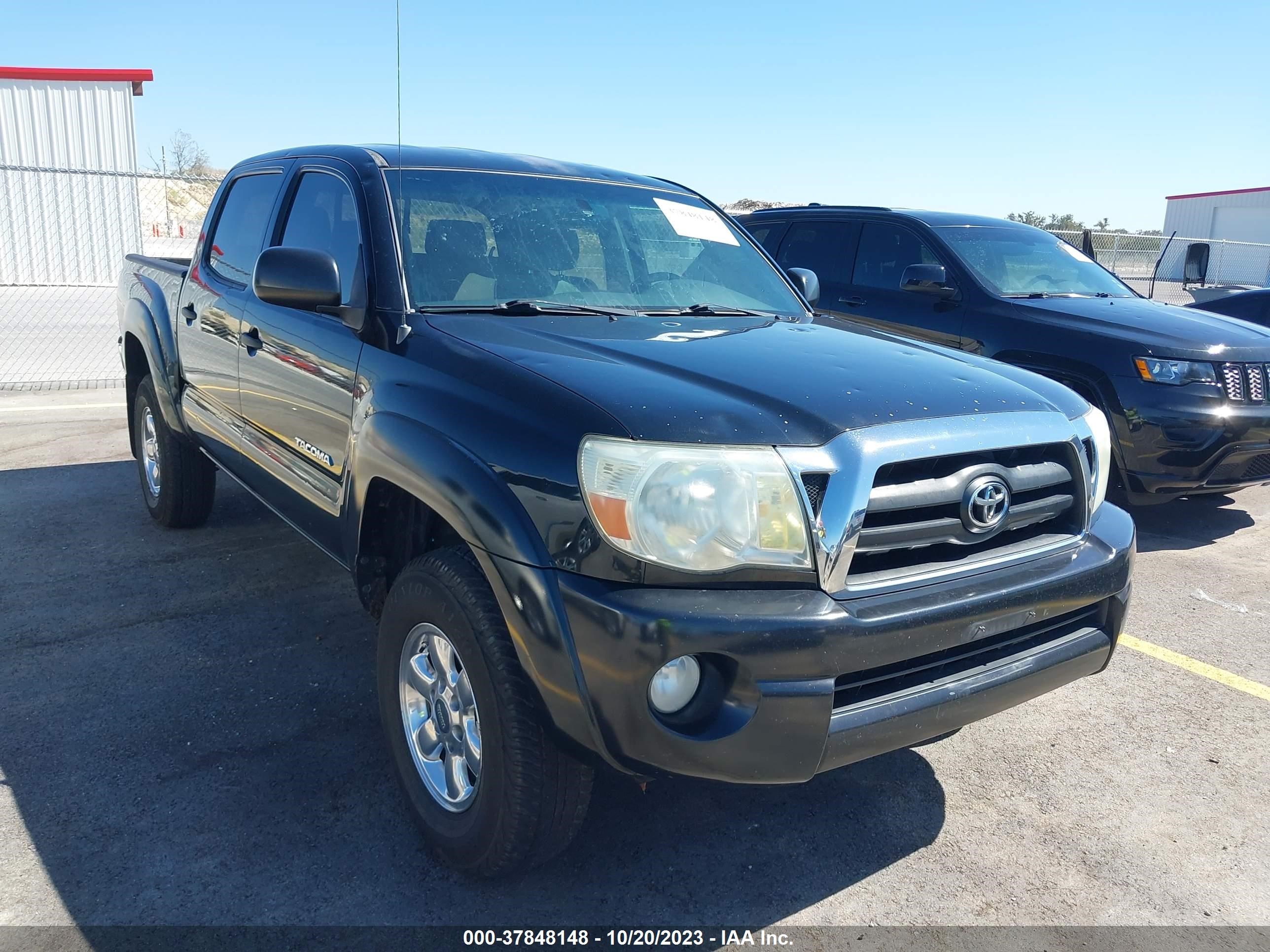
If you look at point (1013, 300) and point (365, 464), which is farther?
point (1013, 300)

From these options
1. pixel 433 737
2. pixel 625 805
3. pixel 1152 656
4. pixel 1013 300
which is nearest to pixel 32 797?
pixel 433 737

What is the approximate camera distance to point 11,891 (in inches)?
95.6

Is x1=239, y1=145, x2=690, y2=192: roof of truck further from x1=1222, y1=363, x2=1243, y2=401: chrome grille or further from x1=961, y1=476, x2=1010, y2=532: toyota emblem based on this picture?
x1=1222, y1=363, x2=1243, y2=401: chrome grille

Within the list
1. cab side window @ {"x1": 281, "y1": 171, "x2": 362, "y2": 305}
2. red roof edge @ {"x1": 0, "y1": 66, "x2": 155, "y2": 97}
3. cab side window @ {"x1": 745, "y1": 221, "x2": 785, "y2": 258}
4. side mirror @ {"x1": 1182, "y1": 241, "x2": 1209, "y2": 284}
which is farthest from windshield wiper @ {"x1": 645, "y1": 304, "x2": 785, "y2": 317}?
red roof edge @ {"x1": 0, "y1": 66, "x2": 155, "y2": 97}

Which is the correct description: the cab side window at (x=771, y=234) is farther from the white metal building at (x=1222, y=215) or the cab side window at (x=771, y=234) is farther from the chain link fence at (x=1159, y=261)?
the white metal building at (x=1222, y=215)

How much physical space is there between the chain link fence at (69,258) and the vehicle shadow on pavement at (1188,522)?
9.57m

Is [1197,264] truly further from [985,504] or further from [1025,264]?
[985,504]

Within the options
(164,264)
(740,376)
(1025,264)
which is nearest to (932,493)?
(740,376)

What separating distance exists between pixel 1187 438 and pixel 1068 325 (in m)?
0.92

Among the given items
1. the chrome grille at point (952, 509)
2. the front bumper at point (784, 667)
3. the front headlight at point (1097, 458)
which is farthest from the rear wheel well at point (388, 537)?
the front headlight at point (1097, 458)

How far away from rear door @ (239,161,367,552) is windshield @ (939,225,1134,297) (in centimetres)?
430

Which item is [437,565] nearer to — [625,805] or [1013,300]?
[625,805]

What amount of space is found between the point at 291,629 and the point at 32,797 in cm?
130

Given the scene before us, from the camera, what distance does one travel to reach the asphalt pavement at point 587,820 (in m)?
2.46
